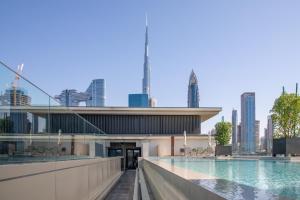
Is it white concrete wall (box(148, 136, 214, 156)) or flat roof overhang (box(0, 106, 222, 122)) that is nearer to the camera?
white concrete wall (box(148, 136, 214, 156))

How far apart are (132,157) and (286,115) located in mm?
26860

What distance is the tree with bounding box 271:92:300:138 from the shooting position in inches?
1818

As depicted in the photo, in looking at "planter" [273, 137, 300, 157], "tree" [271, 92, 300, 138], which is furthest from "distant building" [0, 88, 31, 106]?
"tree" [271, 92, 300, 138]

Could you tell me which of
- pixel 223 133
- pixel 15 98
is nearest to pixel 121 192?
pixel 15 98

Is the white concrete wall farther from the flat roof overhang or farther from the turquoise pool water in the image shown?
the turquoise pool water

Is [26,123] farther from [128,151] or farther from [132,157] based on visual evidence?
[128,151]

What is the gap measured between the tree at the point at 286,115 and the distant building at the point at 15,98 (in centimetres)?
4327

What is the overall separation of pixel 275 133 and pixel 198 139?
18213mm

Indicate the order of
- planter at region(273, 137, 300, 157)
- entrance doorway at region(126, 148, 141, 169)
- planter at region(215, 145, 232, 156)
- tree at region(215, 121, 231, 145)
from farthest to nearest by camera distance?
1. tree at region(215, 121, 231, 145)
2. entrance doorway at region(126, 148, 141, 169)
3. planter at region(215, 145, 232, 156)
4. planter at region(273, 137, 300, 157)

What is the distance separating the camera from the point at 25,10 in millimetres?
21422

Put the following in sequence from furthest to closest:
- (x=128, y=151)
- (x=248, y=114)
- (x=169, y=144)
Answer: (x=248, y=114)
(x=128, y=151)
(x=169, y=144)

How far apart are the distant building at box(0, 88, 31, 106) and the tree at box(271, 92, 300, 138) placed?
43.3 m

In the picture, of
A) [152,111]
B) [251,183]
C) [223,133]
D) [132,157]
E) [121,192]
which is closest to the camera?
[251,183]

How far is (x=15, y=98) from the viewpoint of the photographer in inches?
232
